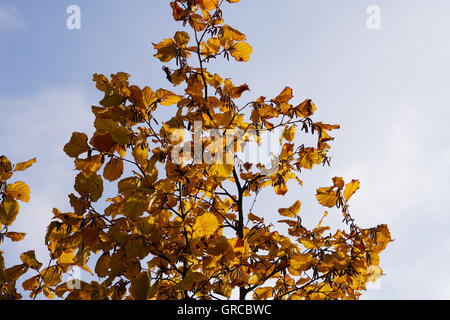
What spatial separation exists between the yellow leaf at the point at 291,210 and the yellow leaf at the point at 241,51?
1085 millimetres

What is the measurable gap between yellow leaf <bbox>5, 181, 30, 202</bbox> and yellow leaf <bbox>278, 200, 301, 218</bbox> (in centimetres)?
167

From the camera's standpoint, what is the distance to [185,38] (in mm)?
2494

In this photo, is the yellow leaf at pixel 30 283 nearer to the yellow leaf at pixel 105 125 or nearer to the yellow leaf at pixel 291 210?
the yellow leaf at pixel 105 125

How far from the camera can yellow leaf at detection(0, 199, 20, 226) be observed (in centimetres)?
198

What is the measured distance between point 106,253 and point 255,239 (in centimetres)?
102

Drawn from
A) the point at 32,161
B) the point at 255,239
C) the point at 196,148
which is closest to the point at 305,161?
the point at 255,239

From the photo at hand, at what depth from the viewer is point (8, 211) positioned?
1.99 metres

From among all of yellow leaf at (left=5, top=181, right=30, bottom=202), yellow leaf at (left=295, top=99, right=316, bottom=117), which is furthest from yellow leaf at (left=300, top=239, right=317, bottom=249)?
yellow leaf at (left=5, top=181, right=30, bottom=202)

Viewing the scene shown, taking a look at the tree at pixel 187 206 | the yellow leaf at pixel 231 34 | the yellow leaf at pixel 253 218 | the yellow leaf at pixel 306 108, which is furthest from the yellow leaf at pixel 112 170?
the yellow leaf at pixel 306 108

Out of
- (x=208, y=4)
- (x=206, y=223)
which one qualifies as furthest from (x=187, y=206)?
(x=208, y=4)

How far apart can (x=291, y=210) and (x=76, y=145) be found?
60.7 inches

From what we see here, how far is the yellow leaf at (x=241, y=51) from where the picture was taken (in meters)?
2.61

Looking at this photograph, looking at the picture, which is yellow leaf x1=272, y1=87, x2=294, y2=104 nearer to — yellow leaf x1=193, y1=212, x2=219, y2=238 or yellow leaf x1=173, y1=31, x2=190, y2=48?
yellow leaf x1=173, y1=31, x2=190, y2=48
